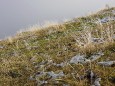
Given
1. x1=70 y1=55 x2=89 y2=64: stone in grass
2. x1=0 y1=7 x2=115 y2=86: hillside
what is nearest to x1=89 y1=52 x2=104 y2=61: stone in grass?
x1=0 y1=7 x2=115 y2=86: hillside

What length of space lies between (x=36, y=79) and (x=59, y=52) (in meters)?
2.74

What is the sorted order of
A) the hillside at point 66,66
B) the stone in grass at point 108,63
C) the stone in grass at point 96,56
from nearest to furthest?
the hillside at point 66,66 → the stone in grass at point 108,63 → the stone in grass at point 96,56

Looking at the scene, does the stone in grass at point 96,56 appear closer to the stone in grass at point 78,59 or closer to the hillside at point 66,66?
the hillside at point 66,66

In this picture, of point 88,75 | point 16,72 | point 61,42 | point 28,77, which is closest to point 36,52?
point 61,42

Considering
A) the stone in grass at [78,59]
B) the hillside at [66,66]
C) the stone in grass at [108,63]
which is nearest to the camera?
the hillside at [66,66]

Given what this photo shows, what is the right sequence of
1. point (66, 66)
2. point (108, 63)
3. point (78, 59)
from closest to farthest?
point (108, 63) → point (66, 66) → point (78, 59)

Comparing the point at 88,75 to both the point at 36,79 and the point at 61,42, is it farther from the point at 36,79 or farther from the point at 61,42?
the point at 61,42

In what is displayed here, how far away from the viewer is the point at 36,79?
945 cm

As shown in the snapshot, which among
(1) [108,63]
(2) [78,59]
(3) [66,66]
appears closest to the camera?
(1) [108,63]

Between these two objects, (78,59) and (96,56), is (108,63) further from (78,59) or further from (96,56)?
(78,59)

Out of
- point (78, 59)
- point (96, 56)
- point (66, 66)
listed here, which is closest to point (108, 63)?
point (96, 56)

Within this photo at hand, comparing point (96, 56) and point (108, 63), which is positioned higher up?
point (96, 56)

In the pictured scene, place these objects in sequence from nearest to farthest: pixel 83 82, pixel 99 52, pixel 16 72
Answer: pixel 83 82, pixel 99 52, pixel 16 72

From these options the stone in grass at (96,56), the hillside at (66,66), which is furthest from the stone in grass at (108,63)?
the stone in grass at (96,56)
